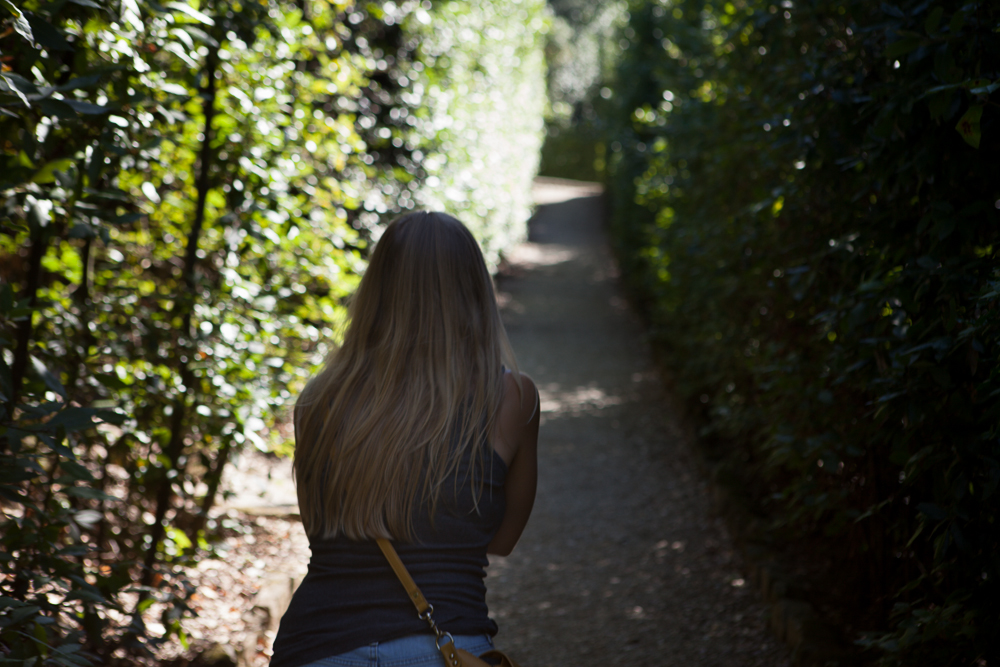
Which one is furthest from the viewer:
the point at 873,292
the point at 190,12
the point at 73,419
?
the point at 873,292

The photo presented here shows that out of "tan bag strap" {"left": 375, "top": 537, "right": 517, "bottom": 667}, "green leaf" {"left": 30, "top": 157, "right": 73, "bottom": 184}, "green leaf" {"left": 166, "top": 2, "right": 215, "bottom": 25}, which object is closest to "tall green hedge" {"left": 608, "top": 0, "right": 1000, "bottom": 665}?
"tan bag strap" {"left": 375, "top": 537, "right": 517, "bottom": 667}

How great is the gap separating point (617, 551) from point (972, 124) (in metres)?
3.53

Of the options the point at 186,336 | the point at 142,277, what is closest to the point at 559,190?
the point at 142,277

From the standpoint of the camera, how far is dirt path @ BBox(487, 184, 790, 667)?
3740 mm

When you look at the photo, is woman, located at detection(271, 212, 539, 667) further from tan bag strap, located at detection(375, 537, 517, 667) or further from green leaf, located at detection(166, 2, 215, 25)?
green leaf, located at detection(166, 2, 215, 25)

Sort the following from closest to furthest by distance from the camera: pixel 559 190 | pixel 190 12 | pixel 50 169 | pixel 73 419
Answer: pixel 73 419 < pixel 50 169 < pixel 190 12 < pixel 559 190

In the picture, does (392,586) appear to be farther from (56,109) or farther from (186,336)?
(186,336)

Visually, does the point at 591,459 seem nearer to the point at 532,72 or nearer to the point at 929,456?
the point at 929,456

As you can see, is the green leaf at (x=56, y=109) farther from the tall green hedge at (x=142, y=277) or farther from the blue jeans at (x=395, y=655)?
the blue jeans at (x=395, y=655)

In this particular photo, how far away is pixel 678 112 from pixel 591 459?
3.35 m

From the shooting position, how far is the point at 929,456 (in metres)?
2.16

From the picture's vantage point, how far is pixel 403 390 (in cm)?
179

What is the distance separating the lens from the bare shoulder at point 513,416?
5.96 ft

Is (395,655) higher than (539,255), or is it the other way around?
(395,655)
